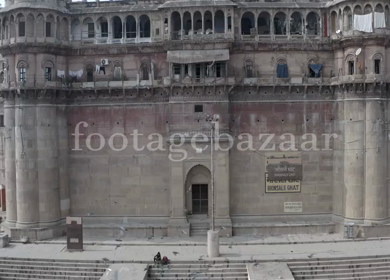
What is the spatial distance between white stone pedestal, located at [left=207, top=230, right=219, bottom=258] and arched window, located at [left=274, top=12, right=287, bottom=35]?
15.6m

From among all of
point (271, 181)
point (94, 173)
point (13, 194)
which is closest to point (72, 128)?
point (94, 173)

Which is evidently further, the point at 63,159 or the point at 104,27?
the point at 104,27

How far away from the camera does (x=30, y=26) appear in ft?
104

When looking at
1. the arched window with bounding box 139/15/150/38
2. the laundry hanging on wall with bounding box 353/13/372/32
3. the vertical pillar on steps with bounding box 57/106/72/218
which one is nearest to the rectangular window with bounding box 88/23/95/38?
the arched window with bounding box 139/15/150/38

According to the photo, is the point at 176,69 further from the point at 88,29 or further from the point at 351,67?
the point at 351,67

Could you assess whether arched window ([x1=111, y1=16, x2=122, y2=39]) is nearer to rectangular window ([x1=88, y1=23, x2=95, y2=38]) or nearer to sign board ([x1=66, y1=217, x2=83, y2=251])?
rectangular window ([x1=88, y1=23, x2=95, y2=38])

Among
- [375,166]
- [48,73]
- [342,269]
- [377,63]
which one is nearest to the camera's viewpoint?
[342,269]

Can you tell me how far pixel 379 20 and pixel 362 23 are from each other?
1.16 m

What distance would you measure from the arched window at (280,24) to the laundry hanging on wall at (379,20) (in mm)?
6147

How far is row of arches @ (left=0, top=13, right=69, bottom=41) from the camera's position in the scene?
31.5 meters

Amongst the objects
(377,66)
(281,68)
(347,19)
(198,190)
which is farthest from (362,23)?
(198,190)

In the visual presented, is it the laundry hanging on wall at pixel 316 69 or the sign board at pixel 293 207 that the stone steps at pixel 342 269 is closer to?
the sign board at pixel 293 207

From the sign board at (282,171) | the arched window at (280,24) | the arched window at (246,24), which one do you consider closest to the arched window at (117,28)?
the arched window at (246,24)

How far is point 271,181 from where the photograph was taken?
32812 mm
